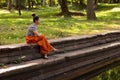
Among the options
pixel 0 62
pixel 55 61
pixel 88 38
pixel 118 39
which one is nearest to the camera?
pixel 0 62

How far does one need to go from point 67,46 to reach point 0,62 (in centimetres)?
364

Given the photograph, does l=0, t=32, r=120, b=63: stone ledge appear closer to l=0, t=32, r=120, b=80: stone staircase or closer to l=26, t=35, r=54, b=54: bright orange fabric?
l=0, t=32, r=120, b=80: stone staircase

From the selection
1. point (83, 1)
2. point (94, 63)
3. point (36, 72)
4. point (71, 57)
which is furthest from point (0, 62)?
point (83, 1)

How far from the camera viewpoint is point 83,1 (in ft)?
157

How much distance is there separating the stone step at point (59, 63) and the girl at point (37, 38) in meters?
0.37

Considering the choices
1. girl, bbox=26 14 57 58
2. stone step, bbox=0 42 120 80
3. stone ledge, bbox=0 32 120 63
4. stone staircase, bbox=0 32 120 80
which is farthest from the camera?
girl, bbox=26 14 57 58

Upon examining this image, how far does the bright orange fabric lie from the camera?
10875 mm

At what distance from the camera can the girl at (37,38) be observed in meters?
10.8

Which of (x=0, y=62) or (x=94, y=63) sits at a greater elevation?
(x=0, y=62)

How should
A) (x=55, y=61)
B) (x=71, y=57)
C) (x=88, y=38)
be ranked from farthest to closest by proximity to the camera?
(x=88, y=38) → (x=71, y=57) → (x=55, y=61)

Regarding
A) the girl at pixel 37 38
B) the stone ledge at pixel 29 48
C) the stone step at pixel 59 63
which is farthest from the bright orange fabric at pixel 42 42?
the stone step at pixel 59 63

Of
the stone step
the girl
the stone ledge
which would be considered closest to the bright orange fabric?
the girl

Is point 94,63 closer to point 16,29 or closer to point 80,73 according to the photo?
point 80,73

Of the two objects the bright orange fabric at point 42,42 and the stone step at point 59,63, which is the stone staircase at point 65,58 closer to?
the stone step at point 59,63
